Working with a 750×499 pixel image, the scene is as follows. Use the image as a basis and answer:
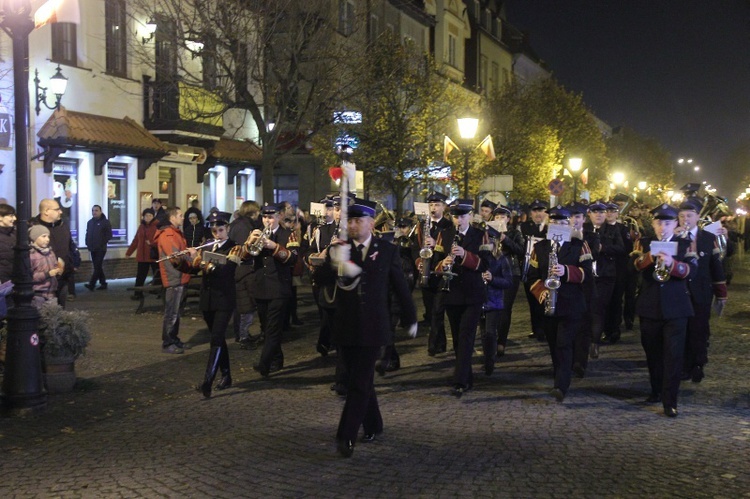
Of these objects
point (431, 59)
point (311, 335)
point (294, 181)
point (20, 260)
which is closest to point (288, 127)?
point (431, 59)

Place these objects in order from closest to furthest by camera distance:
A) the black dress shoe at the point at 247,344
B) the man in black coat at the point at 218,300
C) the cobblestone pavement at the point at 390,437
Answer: the cobblestone pavement at the point at 390,437
the man in black coat at the point at 218,300
the black dress shoe at the point at 247,344

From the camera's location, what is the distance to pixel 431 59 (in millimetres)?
31641

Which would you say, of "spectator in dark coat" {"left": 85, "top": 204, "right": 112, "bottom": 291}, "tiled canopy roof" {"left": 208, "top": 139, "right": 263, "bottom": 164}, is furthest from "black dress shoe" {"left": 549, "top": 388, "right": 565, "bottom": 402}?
"tiled canopy roof" {"left": 208, "top": 139, "right": 263, "bottom": 164}

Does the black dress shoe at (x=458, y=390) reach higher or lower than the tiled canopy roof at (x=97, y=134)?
lower

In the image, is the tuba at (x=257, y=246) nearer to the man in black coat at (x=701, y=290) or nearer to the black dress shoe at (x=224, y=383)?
the black dress shoe at (x=224, y=383)

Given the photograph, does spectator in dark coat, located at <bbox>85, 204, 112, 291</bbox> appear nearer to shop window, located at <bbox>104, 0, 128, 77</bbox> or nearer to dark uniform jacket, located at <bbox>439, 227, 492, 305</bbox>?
shop window, located at <bbox>104, 0, 128, 77</bbox>

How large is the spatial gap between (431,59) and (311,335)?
19.3 metres

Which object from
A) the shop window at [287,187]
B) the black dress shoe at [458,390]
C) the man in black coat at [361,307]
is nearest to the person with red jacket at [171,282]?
the black dress shoe at [458,390]

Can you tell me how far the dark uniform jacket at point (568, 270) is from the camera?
29.9 feet

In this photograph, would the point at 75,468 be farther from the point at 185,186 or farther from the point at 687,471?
the point at 185,186

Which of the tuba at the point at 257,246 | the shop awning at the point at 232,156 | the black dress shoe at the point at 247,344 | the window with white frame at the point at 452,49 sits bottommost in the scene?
the black dress shoe at the point at 247,344

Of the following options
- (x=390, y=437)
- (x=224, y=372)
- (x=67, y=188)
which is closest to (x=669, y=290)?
(x=390, y=437)

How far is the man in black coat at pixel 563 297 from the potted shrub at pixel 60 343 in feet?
16.0

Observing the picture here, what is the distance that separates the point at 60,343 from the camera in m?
9.42
